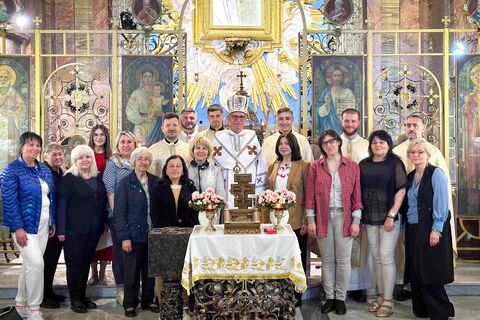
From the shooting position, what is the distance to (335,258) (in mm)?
6793

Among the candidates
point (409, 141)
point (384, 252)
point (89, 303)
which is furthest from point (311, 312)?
point (89, 303)

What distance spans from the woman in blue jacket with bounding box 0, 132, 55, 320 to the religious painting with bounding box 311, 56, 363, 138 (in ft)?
13.1

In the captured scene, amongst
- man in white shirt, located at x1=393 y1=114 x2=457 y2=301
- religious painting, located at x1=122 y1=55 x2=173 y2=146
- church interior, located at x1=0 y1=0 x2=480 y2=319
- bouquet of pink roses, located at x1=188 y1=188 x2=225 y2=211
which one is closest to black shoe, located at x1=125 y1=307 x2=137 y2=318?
church interior, located at x1=0 y1=0 x2=480 y2=319

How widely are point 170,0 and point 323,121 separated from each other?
7.05m

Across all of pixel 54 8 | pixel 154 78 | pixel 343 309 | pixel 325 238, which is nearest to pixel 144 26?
pixel 154 78

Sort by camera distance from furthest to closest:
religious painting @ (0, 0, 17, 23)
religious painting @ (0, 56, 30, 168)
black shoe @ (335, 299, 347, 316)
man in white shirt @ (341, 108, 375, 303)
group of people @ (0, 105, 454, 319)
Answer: religious painting @ (0, 56, 30, 168)
religious painting @ (0, 0, 17, 23)
man in white shirt @ (341, 108, 375, 303)
black shoe @ (335, 299, 347, 316)
group of people @ (0, 105, 454, 319)

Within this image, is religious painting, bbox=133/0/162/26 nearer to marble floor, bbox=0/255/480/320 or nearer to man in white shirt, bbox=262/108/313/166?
man in white shirt, bbox=262/108/313/166

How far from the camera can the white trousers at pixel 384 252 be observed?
21.6ft

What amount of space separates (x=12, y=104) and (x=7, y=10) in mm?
1346

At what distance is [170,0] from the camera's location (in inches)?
563

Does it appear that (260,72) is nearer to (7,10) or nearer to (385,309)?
(7,10)

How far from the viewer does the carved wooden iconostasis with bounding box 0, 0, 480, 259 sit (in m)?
8.63

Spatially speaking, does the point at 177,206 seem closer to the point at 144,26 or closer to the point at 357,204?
the point at 357,204

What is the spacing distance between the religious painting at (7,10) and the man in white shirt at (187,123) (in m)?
3.02
